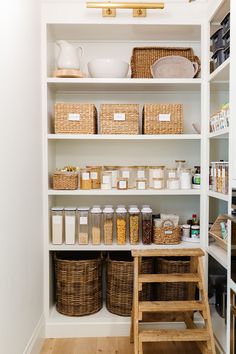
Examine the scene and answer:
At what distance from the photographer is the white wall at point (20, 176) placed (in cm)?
152

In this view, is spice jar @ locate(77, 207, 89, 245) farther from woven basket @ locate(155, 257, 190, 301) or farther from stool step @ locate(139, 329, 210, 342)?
stool step @ locate(139, 329, 210, 342)

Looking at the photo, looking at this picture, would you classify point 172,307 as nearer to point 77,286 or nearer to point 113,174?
point 77,286

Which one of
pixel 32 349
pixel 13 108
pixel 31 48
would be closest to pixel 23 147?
pixel 13 108

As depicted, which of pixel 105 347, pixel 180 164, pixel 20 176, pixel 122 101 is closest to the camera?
pixel 20 176

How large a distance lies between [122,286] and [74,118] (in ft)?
3.89

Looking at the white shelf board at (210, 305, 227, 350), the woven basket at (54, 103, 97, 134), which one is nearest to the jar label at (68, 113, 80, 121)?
the woven basket at (54, 103, 97, 134)

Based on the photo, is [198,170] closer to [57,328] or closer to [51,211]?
[51,211]

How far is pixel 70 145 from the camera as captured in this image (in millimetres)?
2668

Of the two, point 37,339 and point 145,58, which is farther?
point 145,58

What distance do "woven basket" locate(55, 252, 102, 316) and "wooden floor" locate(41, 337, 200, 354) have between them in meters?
0.18

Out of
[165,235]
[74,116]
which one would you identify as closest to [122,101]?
[74,116]

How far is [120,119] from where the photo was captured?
231 cm

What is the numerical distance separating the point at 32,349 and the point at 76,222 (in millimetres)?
814

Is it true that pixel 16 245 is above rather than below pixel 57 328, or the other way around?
above
